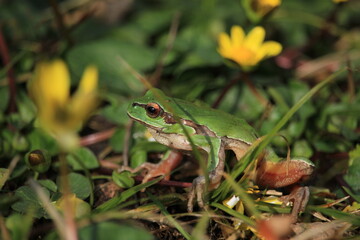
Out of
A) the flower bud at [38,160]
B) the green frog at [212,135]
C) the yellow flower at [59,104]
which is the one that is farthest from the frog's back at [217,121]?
the yellow flower at [59,104]

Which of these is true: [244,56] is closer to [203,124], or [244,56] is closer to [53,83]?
[203,124]

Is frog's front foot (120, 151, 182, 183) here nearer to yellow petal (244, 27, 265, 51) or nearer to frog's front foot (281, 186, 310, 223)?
frog's front foot (281, 186, 310, 223)

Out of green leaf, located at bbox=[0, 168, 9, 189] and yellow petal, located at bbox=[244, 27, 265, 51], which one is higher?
yellow petal, located at bbox=[244, 27, 265, 51]

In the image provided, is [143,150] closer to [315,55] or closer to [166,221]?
[166,221]

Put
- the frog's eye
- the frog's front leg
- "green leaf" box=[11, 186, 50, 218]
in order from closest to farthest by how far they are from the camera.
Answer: "green leaf" box=[11, 186, 50, 218]
the frog's front leg
the frog's eye

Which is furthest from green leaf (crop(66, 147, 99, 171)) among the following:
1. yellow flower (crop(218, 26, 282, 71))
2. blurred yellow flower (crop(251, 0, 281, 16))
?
blurred yellow flower (crop(251, 0, 281, 16))

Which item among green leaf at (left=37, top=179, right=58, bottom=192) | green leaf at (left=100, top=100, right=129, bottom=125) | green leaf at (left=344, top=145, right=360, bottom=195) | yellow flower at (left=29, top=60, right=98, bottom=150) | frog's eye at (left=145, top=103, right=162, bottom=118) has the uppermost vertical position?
yellow flower at (left=29, top=60, right=98, bottom=150)

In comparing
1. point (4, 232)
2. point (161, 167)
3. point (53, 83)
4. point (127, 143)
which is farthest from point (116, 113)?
point (53, 83)
